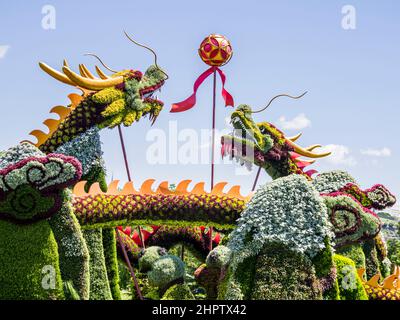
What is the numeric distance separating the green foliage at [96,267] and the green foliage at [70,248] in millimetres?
1915

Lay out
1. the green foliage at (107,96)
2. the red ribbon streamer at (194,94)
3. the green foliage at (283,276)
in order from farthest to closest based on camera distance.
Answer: the red ribbon streamer at (194,94)
the green foliage at (107,96)
the green foliage at (283,276)

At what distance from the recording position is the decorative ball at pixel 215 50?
520 inches

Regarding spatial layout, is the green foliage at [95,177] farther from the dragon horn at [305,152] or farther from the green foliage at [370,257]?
the green foliage at [370,257]

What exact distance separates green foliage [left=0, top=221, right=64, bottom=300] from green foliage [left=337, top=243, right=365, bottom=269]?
573 centimetres

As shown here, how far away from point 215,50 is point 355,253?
5.24m

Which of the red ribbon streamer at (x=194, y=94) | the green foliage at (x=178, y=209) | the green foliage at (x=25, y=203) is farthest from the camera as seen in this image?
the red ribbon streamer at (x=194, y=94)

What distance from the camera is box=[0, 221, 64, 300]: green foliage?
331 inches

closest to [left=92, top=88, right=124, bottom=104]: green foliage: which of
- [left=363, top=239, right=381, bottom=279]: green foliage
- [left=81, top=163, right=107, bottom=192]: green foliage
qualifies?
[left=81, top=163, right=107, bottom=192]: green foliage

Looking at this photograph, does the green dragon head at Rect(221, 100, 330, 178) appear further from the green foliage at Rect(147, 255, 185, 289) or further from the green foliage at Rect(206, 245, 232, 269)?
the green foliage at Rect(147, 255, 185, 289)

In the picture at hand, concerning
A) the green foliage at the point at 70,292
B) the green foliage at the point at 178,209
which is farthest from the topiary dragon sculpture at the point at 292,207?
the green foliage at the point at 70,292

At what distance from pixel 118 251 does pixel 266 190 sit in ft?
17.1
